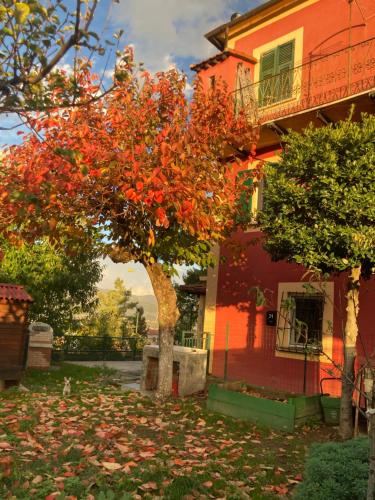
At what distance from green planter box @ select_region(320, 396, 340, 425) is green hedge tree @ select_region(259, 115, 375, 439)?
88cm

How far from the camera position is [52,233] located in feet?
27.6

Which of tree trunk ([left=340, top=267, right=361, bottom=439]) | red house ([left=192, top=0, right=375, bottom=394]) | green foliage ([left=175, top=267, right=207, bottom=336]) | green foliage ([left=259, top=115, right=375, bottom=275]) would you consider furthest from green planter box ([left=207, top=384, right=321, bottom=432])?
green foliage ([left=175, top=267, right=207, bottom=336])

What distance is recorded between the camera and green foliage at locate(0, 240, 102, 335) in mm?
20625

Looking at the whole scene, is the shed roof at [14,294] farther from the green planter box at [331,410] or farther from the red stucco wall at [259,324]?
the green planter box at [331,410]

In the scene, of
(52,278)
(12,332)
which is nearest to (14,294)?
(12,332)

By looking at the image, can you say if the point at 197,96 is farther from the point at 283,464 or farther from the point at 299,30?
the point at 283,464

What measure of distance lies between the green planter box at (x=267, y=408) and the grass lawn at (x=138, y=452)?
26cm

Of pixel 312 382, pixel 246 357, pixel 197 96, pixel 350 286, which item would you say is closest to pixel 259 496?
pixel 350 286

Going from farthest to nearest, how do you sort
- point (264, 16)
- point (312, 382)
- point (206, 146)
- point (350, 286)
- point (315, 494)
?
1. point (264, 16)
2. point (312, 382)
3. point (206, 146)
4. point (350, 286)
5. point (315, 494)

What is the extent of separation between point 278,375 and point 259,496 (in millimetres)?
7216

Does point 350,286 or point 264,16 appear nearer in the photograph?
point 350,286

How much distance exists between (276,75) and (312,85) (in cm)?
120

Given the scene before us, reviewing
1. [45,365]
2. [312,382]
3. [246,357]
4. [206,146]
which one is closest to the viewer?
[206,146]

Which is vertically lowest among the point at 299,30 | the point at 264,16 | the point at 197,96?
the point at 197,96
